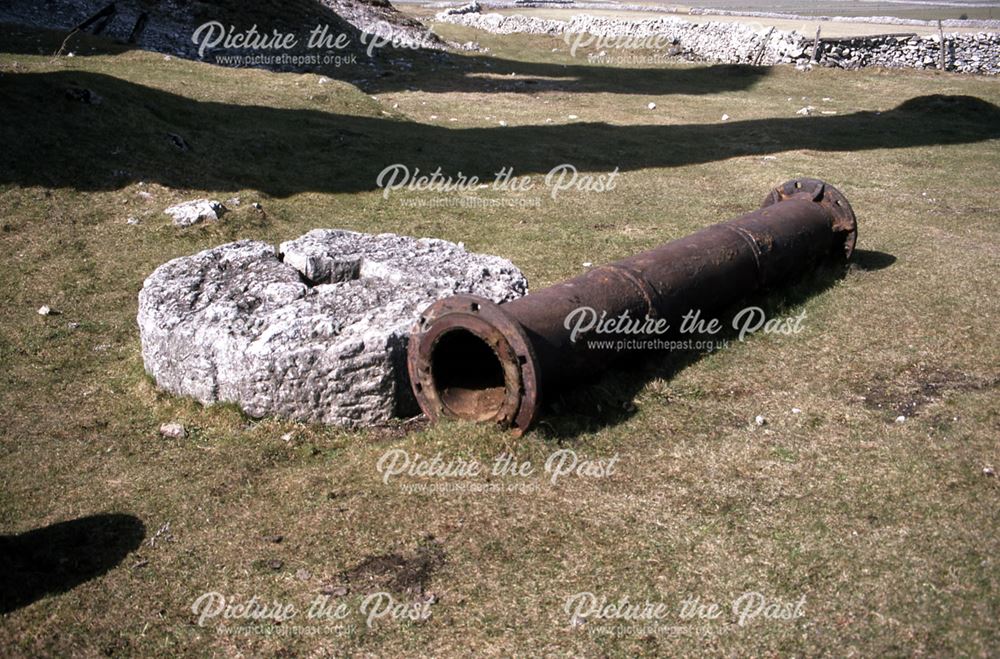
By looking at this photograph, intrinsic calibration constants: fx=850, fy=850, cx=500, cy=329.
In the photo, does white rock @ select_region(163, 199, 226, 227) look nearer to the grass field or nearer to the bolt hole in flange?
the grass field

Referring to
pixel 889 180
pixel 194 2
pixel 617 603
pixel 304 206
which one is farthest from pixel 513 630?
pixel 194 2

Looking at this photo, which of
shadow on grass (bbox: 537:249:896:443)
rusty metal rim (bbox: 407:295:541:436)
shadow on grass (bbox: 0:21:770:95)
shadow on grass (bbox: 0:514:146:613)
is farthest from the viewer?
shadow on grass (bbox: 0:21:770:95)

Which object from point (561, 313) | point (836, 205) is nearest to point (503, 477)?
point (561, 313)

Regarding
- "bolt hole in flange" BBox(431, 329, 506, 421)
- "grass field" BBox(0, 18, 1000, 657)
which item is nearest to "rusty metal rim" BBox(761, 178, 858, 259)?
"grass field" BBox(0, 18, 1000, 657)

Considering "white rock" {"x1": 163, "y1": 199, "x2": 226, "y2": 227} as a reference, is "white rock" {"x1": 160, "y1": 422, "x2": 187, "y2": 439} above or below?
below

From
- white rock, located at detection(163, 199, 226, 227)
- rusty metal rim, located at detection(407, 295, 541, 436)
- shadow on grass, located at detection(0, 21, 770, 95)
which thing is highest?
rusty metal rim, located at detection(407, 295, 541, 436)

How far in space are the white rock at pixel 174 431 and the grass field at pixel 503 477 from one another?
0.04m

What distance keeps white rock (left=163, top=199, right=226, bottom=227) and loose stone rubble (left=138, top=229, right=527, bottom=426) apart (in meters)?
3.02

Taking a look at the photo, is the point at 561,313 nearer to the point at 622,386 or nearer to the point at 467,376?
the point at 467,376

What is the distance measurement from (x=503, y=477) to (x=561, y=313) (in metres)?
1.20

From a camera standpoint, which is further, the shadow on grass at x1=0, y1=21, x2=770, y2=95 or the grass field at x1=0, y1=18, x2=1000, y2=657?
the shadow on grass at x1=0, y1=21, x2=770, y2=95

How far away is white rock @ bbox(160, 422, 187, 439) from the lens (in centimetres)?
590

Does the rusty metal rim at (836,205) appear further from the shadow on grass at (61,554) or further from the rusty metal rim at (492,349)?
the shadow on grass at (61,554)

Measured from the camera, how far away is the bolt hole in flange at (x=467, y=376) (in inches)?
224
